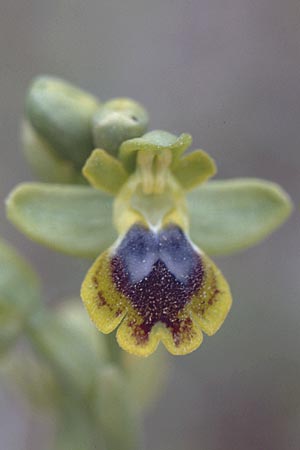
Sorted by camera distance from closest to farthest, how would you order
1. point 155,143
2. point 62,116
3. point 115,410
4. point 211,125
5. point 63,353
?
point 155,143 < point 62,116 < point 115,410 < point 63,353 < point 211,125

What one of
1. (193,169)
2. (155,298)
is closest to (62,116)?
(193,169)

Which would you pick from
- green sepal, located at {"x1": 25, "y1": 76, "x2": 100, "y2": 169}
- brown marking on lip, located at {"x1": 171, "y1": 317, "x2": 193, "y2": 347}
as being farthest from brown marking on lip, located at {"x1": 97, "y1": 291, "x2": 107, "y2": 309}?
green sepal, located at {"x1": 25, "y1": 76, "x2": 100, "y2": 169}

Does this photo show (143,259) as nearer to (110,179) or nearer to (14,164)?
(110,179)

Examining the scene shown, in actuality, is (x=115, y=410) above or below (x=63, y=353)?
below

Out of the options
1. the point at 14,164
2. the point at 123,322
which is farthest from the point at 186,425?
the point at 123,322

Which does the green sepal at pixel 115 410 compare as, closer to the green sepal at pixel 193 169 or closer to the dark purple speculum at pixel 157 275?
the dark purple speculum at pixel 157 275

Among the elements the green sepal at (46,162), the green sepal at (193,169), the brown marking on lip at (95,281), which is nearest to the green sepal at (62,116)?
the green sepal at (46,162)

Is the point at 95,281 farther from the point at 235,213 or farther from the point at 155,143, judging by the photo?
the point at 235,213
